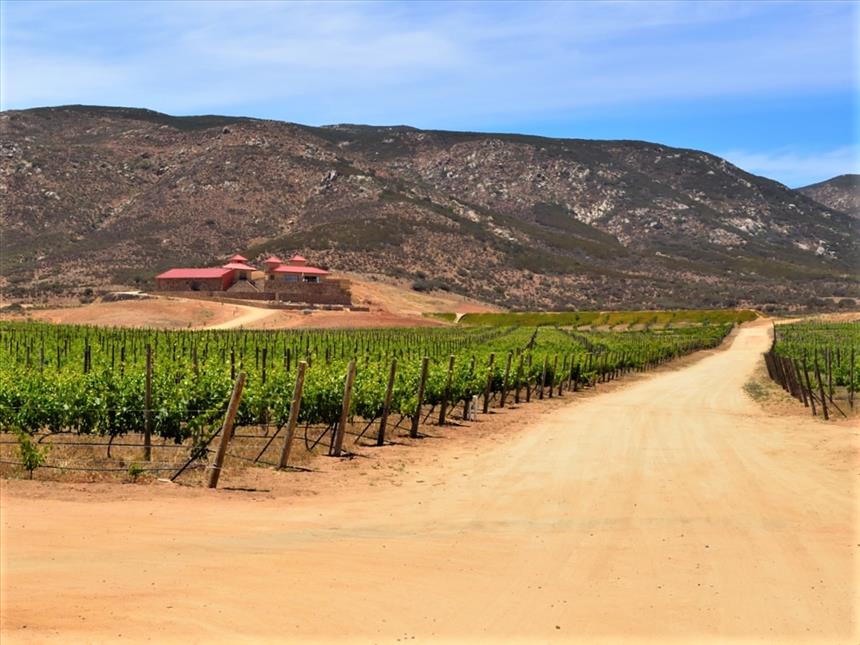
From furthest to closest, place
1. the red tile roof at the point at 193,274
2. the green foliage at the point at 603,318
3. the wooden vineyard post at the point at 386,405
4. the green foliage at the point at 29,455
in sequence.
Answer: the red tile roof at the point at 193,274 → the green foliage at the point at 603,318 → the wooden vineyard post at the point at 386,405 → the green foliage at the point at 29,455

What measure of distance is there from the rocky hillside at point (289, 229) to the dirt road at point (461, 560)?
3473 inches

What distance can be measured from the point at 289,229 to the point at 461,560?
126 m

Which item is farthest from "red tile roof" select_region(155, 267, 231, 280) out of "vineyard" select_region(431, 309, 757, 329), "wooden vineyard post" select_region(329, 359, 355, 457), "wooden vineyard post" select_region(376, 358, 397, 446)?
"wooden vineyard post" select_region(329, 359, 355, 457)

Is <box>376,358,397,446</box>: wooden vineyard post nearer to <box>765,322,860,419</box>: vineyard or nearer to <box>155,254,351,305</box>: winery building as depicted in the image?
<box>765,322,860,419</box>: vineyard

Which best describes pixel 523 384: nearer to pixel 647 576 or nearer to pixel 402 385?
pixel 402 385

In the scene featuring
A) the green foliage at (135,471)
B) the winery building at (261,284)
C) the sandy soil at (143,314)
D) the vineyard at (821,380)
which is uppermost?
the green foliage at (135,471)

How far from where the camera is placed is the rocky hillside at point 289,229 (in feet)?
386

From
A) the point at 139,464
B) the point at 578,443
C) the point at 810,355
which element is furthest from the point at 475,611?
the point at 810,355

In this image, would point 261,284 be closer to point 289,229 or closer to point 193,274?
point 193,274

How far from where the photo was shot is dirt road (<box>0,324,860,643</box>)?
729 centimetres

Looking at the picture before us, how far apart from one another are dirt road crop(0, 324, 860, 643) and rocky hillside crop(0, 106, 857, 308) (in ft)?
289

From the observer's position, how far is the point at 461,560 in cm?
927

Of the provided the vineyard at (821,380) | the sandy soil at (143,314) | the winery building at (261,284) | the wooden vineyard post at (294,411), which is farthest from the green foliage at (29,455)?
the winery building at (261,284)

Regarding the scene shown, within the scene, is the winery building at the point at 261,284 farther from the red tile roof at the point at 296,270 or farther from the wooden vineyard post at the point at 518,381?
the wooden vineyard post at the point at 518,381
